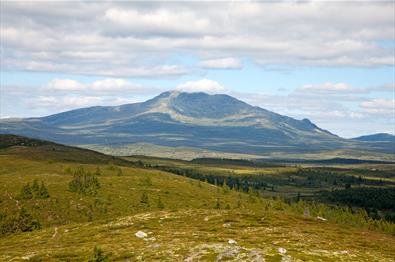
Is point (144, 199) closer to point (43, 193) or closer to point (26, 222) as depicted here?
point (43, 193)

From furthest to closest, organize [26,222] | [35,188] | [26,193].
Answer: [35,188] < [26,193] < [26,222]

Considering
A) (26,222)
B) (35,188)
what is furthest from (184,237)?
(35,188)

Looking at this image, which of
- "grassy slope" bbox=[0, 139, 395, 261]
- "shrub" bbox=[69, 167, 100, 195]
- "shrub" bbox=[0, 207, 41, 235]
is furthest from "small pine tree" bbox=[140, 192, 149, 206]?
"shrub" bbox=[0, 207, 41, 235]

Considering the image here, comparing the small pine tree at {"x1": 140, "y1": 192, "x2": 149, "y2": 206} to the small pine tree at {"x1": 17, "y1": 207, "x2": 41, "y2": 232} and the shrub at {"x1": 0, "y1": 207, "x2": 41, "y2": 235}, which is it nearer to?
the shrub at {"x1": 0, "y1": 207, "x2": 41, "y2": 235}

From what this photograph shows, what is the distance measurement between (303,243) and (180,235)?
2204cm

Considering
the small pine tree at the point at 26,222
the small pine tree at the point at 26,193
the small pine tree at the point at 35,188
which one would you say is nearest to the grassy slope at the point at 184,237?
the small pine tree at the point at 26,193

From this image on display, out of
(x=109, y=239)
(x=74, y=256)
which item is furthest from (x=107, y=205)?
(x=74, y=256)

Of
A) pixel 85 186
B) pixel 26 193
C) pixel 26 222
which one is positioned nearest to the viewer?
pixel 26 222

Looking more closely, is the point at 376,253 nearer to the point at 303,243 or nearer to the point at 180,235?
the point at 303,243

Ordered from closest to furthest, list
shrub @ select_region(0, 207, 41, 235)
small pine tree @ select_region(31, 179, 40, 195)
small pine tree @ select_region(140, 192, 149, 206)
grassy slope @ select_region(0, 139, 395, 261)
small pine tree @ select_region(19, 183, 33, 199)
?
grassy slope @ select_region(0, 139, 395, 261) → shrub @ select_region(0, 207, 41, 235) → small pine tree @ select_region(19, 183, 33, 199) → small pine tree @ select_region(31, 179, 40, 195) → small pine tree @ select_region(140, 192, 149, 206)

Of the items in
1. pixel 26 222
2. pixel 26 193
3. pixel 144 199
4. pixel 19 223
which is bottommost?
pixel 19 223

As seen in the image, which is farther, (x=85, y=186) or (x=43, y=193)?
(x=85, y=186)

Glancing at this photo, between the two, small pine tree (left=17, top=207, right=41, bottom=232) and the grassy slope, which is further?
small pine tree (left=17, top=207, right=41, bottom=232)

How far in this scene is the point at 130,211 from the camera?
14600cm
